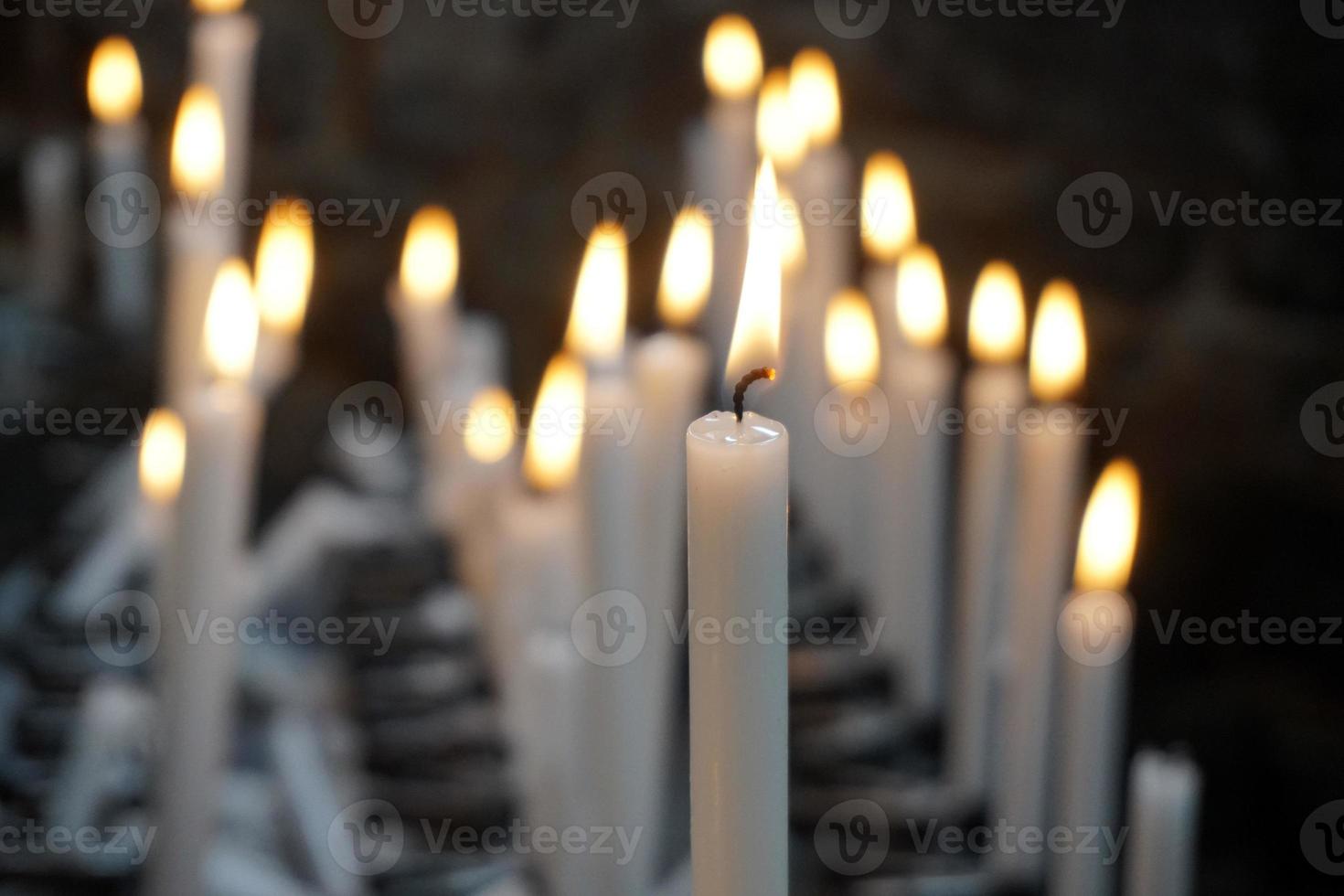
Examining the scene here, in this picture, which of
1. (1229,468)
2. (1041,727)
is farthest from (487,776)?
(1229,468)

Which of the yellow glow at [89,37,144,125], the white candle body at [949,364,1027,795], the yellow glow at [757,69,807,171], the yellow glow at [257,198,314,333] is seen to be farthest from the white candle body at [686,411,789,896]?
the yellow glow at [89,37,144,125]

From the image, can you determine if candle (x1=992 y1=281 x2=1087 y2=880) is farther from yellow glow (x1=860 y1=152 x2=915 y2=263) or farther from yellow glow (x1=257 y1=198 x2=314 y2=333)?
yellow glow (x1=257 y1=198 x2=314 y2=333)

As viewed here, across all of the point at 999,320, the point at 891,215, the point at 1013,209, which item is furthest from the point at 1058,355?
the point at 1013,209

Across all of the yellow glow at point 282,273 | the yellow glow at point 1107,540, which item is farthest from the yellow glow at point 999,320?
→ the yellow glow at point 282,273

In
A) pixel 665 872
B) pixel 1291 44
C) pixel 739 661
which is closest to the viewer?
pixel 739 661

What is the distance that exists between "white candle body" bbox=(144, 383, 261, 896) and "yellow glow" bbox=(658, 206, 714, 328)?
18 centimetres

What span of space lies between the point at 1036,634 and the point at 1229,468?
0.54 m

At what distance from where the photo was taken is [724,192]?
0.81 m

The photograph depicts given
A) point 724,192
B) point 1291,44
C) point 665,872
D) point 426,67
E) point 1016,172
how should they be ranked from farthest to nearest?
point 426,67 < point 1016,172 < point 1291,44 < point 724,192 < point 665,872

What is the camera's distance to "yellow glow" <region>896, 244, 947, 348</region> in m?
0.69

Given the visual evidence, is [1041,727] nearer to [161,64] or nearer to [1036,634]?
[1036,634]

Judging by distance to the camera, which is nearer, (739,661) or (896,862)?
(739,661)

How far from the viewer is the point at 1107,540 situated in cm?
52

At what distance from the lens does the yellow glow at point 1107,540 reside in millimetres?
522
